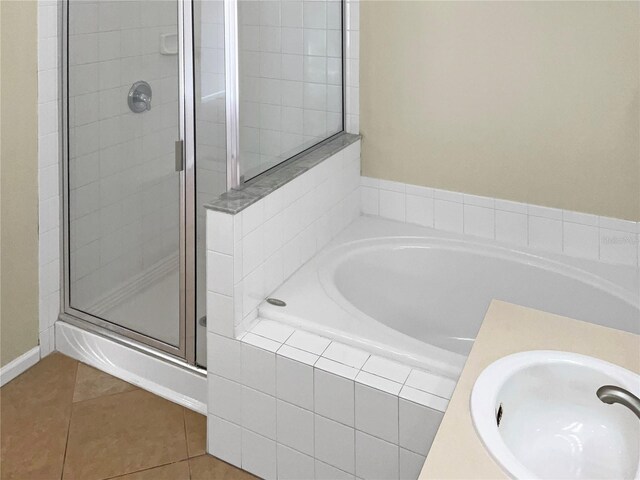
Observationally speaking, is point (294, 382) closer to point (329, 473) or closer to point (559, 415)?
point (329, 473)

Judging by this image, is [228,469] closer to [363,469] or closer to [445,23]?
[363,469]

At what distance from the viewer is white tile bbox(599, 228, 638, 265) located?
2318 millimetres

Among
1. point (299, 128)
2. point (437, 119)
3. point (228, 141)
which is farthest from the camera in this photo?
point (437, 119)

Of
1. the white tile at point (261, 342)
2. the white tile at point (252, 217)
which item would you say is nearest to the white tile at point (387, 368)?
the white tile at point (261, 342)

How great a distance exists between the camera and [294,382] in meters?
1.87

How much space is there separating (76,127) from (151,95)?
41 cm

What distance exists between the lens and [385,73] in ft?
8.58

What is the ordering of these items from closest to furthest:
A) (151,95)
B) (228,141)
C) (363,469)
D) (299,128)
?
1. (363,469)
2. (228,141)
3. (151,95)
4. (299,128)

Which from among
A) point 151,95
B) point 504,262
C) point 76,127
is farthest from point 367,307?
point 76,127

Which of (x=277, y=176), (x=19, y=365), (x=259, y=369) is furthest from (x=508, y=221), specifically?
(x=19, y=365)

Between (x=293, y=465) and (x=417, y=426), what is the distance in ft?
1.51

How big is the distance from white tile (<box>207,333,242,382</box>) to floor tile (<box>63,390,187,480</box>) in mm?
326

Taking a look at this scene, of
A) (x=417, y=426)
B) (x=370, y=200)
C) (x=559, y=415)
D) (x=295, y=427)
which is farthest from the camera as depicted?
(x=370, y=200)

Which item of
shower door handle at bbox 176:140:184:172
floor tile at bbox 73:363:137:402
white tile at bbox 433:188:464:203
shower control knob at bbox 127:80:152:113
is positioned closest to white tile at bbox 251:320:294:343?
shower door handle at bbox 176:140:184:172
